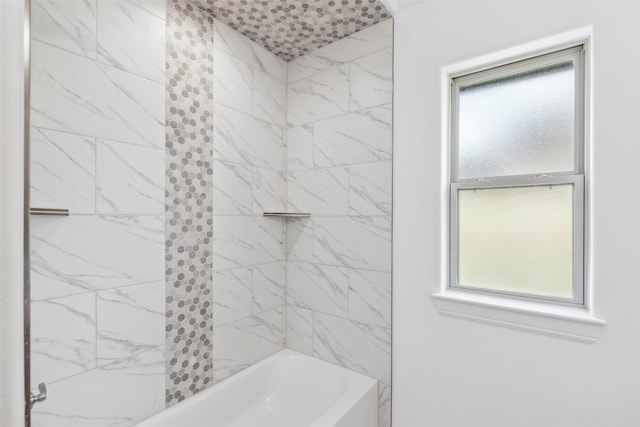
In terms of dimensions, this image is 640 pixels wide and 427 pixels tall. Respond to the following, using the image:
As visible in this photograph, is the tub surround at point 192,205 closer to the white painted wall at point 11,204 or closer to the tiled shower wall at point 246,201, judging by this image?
the tiled shower wall at point 246,201

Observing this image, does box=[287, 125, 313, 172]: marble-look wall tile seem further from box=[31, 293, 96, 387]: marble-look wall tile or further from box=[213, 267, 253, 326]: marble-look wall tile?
box=[31, 293, 96, 387]: marble-look wall tile

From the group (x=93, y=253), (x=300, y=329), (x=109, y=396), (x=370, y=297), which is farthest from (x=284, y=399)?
(x=93, y=253)

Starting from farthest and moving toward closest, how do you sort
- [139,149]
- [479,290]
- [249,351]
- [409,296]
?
[249,351] → [409,296] → [479,290] → [139,149]

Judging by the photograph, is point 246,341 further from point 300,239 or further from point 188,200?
point 188,200

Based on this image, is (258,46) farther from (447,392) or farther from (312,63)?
(447,392)

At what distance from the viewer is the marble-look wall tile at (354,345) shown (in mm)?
1784

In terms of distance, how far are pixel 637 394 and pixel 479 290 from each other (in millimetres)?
620

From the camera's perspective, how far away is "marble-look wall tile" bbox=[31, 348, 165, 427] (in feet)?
3.92

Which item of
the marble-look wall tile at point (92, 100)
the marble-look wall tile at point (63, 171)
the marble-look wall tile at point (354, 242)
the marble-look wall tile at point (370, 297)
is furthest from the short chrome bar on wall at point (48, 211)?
the marble-look wall tile at point (370, 297)

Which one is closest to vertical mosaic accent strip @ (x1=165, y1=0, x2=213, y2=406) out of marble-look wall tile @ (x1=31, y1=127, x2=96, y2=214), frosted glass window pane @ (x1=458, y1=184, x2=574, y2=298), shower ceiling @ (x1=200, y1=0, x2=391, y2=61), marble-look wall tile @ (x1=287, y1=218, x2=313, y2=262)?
shower ceiling @ (x1=200, y1=0, x2=391, y2=61)

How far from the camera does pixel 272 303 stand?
6.89ft

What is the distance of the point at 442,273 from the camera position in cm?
159

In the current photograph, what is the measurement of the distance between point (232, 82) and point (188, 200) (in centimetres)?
75

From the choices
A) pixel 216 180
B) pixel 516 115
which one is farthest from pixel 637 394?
pixel 216 180
